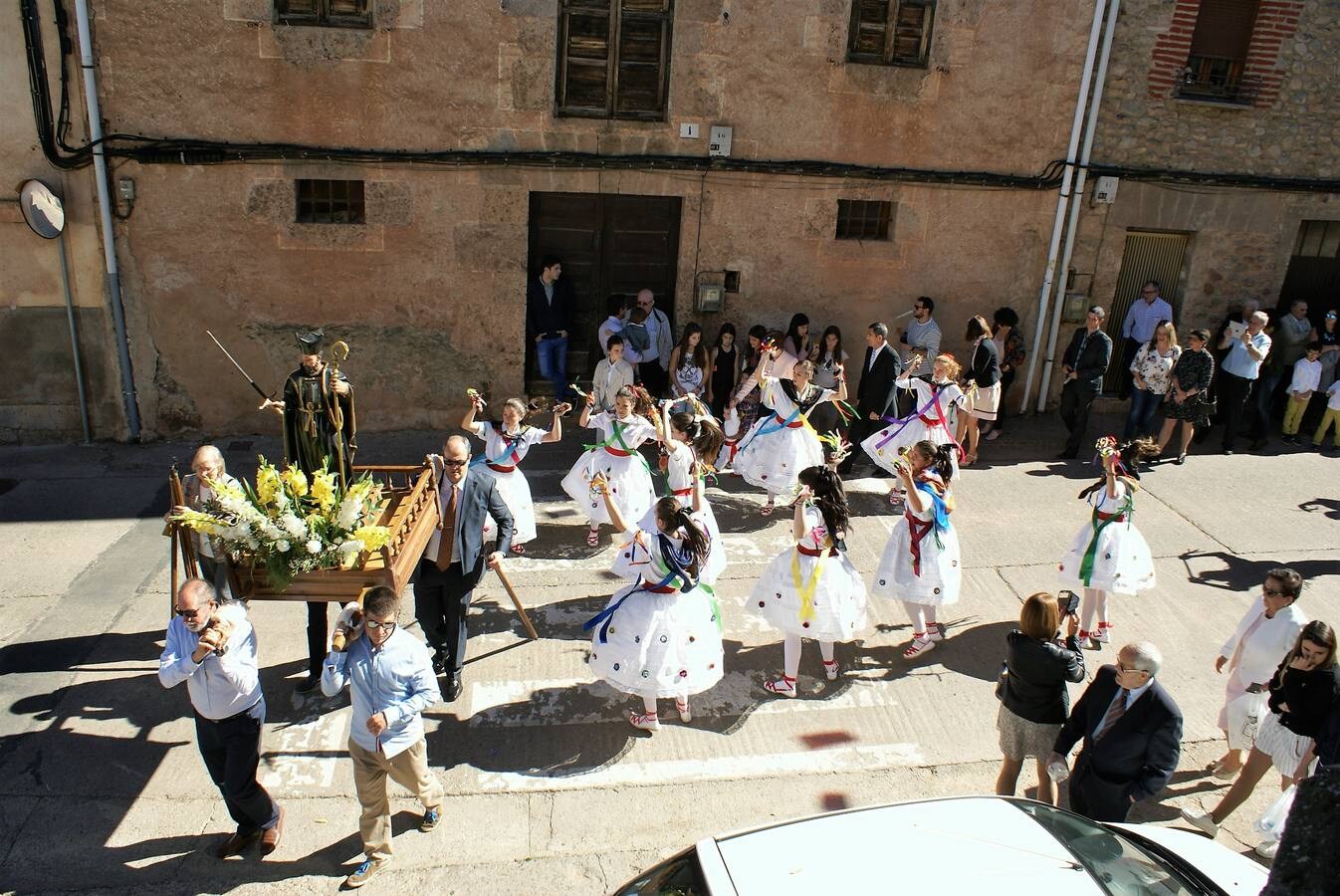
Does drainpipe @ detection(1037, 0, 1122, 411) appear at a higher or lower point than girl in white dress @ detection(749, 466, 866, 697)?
higher

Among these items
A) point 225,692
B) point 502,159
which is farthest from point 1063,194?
point 225,692

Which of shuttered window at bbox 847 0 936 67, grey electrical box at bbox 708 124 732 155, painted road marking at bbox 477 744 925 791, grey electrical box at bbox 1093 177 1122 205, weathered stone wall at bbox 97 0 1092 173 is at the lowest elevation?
painted road marking at bbox 477 744 925 791

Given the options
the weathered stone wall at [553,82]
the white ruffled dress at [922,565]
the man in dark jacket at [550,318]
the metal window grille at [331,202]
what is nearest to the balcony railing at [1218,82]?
the weathered stone wall at [553,82]

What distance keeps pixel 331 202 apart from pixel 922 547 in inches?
296

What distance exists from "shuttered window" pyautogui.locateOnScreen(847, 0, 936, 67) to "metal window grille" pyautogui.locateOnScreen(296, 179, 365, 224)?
18.9ft

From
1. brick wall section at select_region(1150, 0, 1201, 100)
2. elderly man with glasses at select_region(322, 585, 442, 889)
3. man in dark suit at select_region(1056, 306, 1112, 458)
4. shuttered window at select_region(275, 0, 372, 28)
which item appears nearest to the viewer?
elderly man with glasses at select_region(322, 585, 442, 889)

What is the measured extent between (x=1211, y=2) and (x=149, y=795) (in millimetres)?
13550

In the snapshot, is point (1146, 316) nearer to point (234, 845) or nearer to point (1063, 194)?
point (1063, 194)

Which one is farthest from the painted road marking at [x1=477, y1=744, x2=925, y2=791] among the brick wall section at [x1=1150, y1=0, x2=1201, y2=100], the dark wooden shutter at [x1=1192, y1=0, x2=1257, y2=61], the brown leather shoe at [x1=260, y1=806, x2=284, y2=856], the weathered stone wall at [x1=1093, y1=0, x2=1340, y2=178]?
the dark wooden shutter at [x1=1192, y1=0, x2=1257, y2=61]

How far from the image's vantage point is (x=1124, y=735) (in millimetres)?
5016

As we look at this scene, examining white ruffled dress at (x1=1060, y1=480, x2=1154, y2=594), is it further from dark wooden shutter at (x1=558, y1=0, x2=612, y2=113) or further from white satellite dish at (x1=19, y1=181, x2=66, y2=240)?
white satellite dish at (x1=19, y1=181, x2=66, y2=240)

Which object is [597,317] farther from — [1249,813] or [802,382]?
[1249,813]

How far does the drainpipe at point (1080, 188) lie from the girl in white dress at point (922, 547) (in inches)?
250

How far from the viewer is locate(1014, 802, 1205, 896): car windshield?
12.7ft
